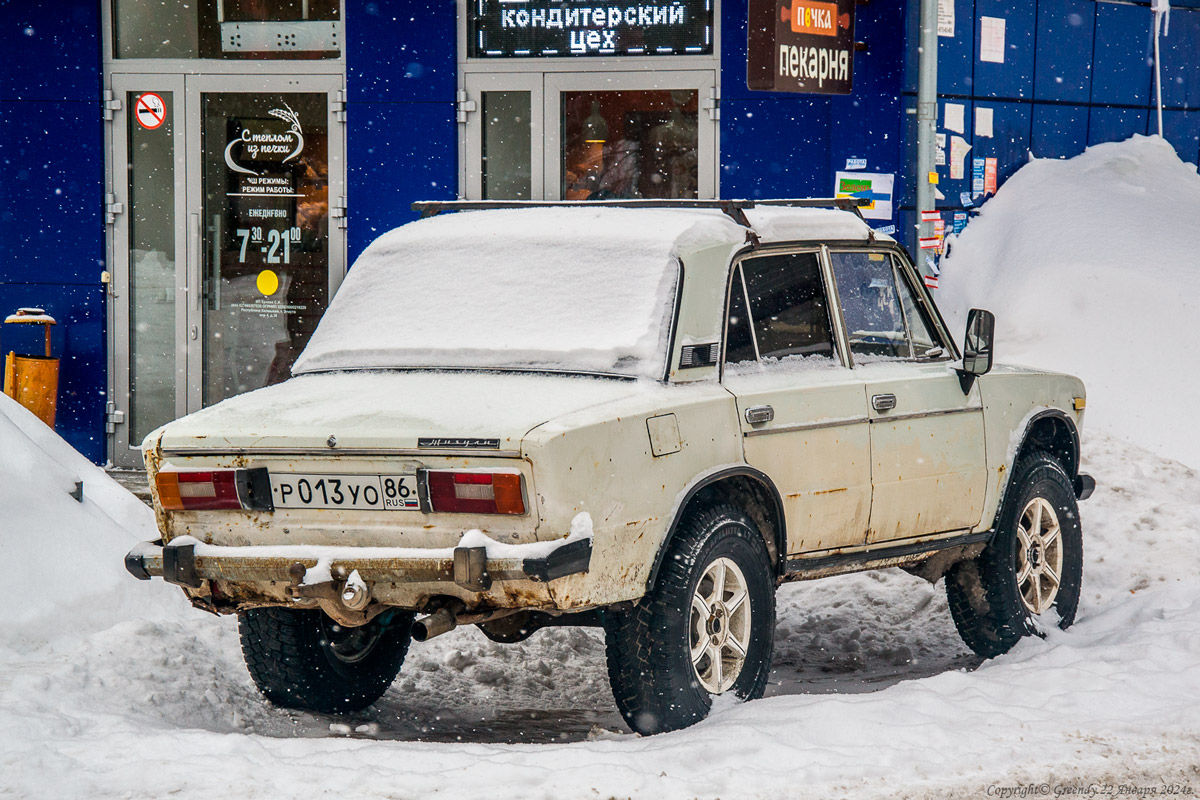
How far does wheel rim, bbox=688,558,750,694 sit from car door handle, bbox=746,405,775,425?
493 millimetres

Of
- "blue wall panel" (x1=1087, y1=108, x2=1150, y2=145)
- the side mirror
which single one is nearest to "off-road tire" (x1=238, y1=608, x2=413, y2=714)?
the side mirror

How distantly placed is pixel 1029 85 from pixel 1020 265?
5.79ft

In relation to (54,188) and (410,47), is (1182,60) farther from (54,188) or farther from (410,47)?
(54,188)

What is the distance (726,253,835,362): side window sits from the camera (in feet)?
18.5

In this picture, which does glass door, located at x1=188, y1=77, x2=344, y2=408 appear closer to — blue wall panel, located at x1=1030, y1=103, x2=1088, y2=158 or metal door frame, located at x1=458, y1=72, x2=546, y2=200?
metal door frame, located at x1=458, y1=72, x2=546, y2=200

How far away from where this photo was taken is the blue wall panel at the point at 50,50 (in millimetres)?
12039

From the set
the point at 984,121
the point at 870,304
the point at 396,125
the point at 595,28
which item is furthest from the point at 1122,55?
the point at 870,304

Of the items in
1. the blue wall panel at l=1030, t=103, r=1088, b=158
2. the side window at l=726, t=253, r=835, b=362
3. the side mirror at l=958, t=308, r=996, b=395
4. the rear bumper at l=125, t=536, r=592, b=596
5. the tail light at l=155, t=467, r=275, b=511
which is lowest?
the rear bumper at l=125, t=536, r=592, b=596

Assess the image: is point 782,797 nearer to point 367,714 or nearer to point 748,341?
point 748,341

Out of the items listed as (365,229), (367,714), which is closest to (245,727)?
(367,714)

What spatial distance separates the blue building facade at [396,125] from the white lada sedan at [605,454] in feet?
16.5

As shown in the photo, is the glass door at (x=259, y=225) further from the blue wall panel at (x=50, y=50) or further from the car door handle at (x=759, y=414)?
the car door handle at (x=759, y=414)

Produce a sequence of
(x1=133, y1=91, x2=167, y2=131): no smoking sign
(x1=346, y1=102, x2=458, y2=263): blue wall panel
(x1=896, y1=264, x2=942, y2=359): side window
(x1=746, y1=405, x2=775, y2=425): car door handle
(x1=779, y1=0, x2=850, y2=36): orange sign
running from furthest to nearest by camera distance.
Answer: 1. (x1=133, y1=91, x2=167, y2=131): no smoking sign
2. (x1=346, y1=102, x2=458, y2=263): blue wall panel
3. (x1=779, y1=0, x2=850, y2=36): orange sign
4. (x1=896, y1=264, x2=942, y2=359): side window
5. (x1=746, y1=405, x2=775, y2=425): car door handle

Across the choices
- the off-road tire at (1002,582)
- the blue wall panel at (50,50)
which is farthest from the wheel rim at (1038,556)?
the blue wall panel at (50,50)
